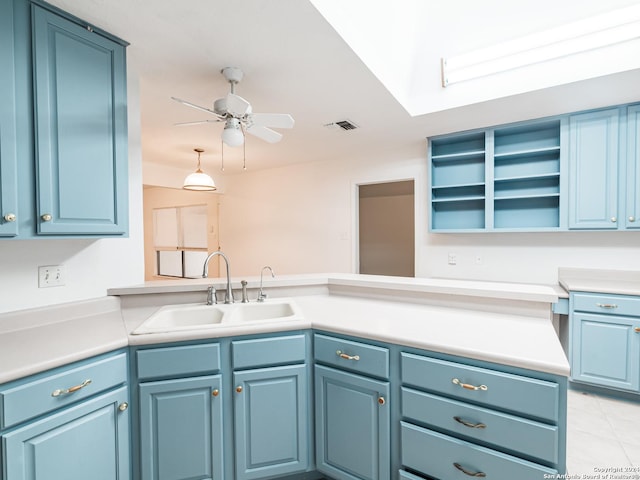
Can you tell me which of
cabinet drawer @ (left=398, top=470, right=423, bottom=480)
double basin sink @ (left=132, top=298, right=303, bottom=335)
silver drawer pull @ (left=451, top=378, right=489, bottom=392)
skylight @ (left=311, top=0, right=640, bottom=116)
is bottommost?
cabinet drawer @ (left=398, top=470, right=423, bottom=480)

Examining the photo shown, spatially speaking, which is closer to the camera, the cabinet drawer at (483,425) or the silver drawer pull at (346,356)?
the cabinet drawer at (483,425)

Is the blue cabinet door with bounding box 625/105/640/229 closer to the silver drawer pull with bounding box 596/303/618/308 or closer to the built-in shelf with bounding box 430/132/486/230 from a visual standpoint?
the silver drawer pull with bounding box 596/303/618/308

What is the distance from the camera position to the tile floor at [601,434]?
1.80 m

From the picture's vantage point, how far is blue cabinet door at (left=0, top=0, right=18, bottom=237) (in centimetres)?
127

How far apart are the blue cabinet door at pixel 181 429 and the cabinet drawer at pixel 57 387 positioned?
0.56ft

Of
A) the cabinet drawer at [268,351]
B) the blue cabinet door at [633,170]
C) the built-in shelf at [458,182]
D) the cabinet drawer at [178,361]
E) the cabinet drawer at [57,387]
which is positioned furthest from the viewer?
the built-in shelf at [458,182]

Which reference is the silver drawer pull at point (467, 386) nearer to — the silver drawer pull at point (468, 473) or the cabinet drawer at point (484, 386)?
the cabinet drawer at point (484, 386)

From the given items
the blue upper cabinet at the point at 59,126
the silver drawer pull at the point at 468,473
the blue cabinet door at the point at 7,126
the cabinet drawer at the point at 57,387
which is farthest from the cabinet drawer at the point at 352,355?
the blue cabinet door at the point at 7,126

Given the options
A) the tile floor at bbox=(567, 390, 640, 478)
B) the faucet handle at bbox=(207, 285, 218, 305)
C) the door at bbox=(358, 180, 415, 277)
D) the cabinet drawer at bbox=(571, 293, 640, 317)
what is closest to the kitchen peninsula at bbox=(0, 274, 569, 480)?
the faucet handle at bbox=(207, 285, 218, 305)

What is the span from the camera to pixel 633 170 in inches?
99.0

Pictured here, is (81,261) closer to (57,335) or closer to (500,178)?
(57,335)

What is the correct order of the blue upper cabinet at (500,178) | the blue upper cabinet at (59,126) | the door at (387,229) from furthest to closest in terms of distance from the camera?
the door at (387,229), the blue upper cabinet at (500,178), the blue upper cabinet at (59,126)

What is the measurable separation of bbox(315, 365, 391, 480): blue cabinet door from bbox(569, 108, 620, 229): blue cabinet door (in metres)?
2.45

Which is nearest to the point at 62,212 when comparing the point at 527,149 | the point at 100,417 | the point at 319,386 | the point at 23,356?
the point at 23,356
